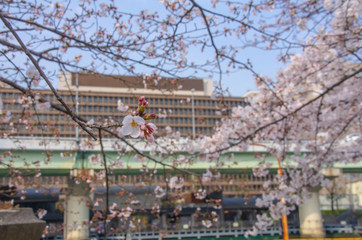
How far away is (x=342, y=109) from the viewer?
1016cm

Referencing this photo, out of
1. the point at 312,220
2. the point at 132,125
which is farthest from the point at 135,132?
the point at 312,220

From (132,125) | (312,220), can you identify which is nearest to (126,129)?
(132,125)

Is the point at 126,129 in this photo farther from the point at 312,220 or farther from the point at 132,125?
the point at 312,220

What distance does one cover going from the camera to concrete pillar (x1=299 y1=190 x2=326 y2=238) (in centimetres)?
2969

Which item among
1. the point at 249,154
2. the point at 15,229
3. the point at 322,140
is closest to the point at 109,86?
the point at 249,154

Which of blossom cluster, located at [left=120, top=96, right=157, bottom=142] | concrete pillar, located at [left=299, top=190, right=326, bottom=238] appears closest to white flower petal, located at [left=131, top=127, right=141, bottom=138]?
blossom cluster, located at [left=120, top=96, right=157, bottom=142]

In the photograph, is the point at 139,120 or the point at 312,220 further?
the point at 312,220

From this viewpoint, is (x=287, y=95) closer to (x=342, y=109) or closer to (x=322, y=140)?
(x=342, y=109)

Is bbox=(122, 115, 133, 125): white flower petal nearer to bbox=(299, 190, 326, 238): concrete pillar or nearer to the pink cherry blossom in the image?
the pink cherry blossom

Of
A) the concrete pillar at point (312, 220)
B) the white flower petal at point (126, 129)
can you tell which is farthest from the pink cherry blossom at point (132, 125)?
the concrete pillar at point (312, 220)

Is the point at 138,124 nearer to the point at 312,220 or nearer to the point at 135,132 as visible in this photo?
the point at 135,132

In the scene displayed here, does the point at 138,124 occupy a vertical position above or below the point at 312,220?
above

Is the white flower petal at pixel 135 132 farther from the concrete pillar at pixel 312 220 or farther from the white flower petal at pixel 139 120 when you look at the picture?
the concrete pillar at pixel 312 220

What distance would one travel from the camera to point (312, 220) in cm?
3023
